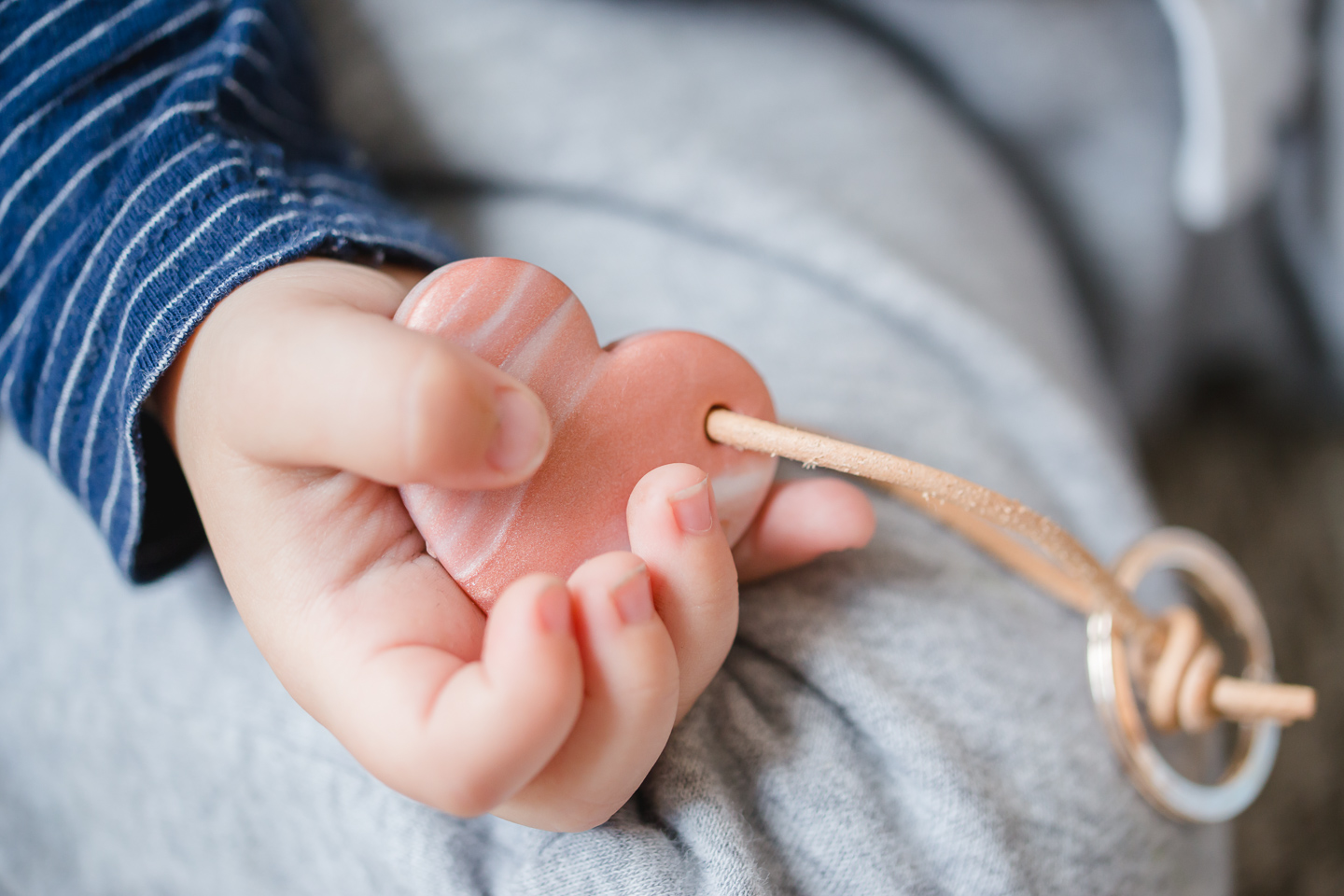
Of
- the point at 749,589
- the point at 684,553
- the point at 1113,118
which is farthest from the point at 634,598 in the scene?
the point at 1113,118

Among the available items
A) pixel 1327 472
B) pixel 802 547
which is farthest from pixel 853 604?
pixel 1327 472

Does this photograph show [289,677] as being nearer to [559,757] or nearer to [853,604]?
[559,757]

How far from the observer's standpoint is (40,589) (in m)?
0.53

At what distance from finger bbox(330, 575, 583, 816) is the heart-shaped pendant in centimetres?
4

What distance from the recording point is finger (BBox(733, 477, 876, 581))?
37cm

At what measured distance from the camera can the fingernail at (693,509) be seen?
0.97ft

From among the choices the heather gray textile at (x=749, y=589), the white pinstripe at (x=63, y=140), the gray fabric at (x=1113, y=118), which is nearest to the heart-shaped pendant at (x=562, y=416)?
the heather gray textile at (x=749, y=589)

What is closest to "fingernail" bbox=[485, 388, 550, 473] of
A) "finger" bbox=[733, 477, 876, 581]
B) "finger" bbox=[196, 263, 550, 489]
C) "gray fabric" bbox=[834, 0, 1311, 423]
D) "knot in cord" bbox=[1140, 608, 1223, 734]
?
"finger" bbox=[196, 263, 550, 489]

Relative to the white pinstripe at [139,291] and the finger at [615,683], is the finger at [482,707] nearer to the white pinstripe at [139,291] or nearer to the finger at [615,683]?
the finger at [615,683]

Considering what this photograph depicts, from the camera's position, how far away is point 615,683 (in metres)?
0.28

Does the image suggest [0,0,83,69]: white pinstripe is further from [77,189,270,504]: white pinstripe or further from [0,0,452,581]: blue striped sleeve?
[77,189,270,504]: white pinstripe

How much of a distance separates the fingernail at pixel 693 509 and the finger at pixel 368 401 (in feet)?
0.16

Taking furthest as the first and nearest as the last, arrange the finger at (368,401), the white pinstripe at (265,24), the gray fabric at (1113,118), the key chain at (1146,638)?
the gray fabric at (1113,118), the white pinstripe at (265,24), the key chain at (1146,638), the finger at (368,401)

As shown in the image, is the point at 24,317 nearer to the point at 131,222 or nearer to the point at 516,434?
the point at 131,222
